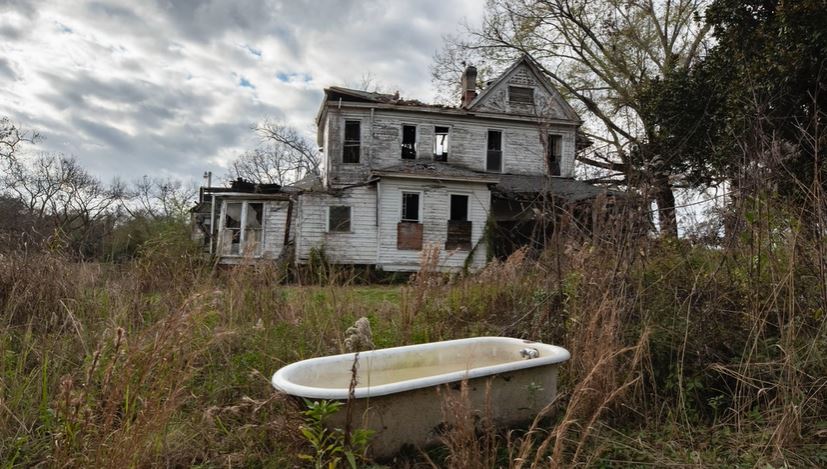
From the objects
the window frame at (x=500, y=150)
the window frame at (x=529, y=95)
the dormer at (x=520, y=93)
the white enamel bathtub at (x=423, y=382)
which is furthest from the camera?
the window frame at (x=529, y=95)

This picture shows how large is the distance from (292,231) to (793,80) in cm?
1258

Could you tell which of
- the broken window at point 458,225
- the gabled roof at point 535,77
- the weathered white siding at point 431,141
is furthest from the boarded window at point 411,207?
the gabled roof at point 535,77

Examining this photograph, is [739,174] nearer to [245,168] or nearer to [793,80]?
[793,80]

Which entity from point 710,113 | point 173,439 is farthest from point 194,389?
point 710,113

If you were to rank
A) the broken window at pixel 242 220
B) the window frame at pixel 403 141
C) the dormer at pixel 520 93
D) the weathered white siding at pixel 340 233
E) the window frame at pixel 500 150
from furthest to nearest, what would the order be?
the dormer at pixel 520 93 → the window frame at pixel 500 150 → the window frame at pixel 403 141 → the broken window at pixel 242 220 → the weathered white siding at pixel 340 233

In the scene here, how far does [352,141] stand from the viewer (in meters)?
16.1

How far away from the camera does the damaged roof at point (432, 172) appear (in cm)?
1459

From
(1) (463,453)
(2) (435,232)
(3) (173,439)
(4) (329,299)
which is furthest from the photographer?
(2) (435,232)

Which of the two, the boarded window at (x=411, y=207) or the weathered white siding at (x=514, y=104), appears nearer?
the boarded window at (x=411, y=207)

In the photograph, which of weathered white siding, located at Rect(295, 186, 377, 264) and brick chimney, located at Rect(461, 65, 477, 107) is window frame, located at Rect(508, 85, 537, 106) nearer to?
brick chimney, located at Rect(461, 65, 477, 107)

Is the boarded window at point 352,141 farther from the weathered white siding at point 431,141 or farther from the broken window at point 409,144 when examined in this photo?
the broken window at point 409,144

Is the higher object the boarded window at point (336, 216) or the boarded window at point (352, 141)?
the boarded window at point (352, 141)

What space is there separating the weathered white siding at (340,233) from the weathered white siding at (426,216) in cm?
34

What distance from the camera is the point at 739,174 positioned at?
344 cm
